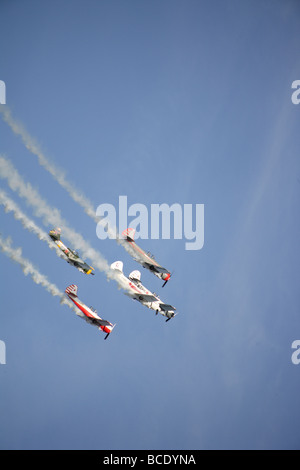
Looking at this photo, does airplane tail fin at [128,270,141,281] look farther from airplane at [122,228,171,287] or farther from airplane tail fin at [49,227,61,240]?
airplane tail fin at [49,227,61,240]

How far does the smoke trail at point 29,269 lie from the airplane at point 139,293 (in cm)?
644

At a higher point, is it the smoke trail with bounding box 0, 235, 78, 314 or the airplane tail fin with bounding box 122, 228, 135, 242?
the airplane tail fin with bounding box 122, 228, 135, 242

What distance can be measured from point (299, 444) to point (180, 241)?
56.7 metres

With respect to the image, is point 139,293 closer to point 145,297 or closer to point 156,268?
point 145,297

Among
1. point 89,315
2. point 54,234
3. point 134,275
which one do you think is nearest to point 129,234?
point 134,275

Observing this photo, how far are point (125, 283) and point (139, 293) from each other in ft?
7.25

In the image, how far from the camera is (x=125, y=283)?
6400 centimetres

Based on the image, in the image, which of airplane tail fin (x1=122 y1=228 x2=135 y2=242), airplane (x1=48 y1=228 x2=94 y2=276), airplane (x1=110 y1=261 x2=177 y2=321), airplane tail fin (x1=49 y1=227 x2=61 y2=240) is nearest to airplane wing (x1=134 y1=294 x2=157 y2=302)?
airplane (x1=110 y1=261 x2=177 y2=321)

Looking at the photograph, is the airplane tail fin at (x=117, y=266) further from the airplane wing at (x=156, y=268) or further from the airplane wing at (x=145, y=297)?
the airplane wing at (x=145, y=297)

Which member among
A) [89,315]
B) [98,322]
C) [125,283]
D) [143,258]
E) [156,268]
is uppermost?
[143,258]

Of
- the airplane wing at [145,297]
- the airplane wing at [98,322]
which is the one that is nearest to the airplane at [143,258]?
the airplane wing at [145,297]

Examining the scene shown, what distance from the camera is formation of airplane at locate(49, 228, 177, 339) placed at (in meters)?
59.1
